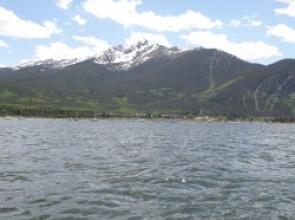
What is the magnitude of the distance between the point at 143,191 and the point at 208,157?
2874cm

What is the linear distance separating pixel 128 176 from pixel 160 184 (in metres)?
4.52

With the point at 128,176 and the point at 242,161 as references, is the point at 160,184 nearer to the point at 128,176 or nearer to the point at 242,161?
the point at 128,176

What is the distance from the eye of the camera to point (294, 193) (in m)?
37.3

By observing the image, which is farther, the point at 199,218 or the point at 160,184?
the point at 160,184

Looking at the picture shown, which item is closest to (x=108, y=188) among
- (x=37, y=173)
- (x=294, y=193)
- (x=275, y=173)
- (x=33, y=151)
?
(x=37, y=173)

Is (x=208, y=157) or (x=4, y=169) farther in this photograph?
(x=208, y=157)

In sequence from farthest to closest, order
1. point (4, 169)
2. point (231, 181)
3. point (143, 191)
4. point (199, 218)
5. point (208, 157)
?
1. point (208, 157)
2. point (4, 169)
3. point (231, 181)
4. point (143, 191)
5. point (199, 218)

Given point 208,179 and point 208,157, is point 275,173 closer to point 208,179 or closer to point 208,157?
point 208,179

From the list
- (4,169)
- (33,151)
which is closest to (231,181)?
(4,169)

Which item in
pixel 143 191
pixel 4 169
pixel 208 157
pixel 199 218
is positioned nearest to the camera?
pixel 199 218

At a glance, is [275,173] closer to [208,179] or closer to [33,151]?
[208,179]

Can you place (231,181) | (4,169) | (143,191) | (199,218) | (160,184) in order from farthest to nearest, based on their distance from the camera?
(4,169), (231,181), (160,184), (143,191), (199,218)

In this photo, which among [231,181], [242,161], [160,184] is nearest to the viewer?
[160,184]

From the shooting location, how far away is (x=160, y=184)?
39875mm
